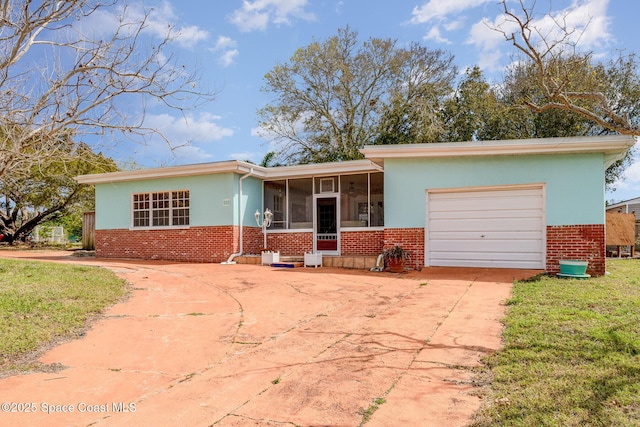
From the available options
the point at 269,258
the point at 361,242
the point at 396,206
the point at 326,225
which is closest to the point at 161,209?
the point at 269,258

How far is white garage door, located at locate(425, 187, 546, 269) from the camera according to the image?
32.3ft

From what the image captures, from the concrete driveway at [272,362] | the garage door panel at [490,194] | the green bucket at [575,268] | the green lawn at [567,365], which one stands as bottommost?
the concrete driveway at [272,362]

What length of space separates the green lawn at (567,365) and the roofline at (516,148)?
13.9 ft

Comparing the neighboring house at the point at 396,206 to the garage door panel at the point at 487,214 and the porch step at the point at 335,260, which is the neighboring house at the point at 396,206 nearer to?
the garage door panel at the point at 487,214

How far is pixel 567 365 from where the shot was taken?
352cm

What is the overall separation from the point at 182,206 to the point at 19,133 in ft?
24.5

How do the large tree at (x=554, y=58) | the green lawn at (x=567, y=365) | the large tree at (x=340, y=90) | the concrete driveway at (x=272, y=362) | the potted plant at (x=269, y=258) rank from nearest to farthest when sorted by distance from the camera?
1. the green lawn at (x=567, y=365)
2. the concrete driveway at (x=272, y=362)
3. the large tree at (x=554, y=58)
4. the potted plant at (x=269, y=258)
5. the large tree at (x=340, y=90)

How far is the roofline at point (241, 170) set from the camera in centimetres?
1295

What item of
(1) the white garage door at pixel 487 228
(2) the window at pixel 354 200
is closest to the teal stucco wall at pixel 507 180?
(1) the white garage door at pixel 487 228

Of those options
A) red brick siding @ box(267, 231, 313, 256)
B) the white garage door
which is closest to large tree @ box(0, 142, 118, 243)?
red brick siding @ box(267, 231, 313, 256)

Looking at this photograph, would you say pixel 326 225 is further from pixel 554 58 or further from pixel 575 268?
pixel 554 58

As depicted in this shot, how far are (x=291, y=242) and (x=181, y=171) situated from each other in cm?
427

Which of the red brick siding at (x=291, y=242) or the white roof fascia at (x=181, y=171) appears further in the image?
the red brick siding at (x=291, y=242)

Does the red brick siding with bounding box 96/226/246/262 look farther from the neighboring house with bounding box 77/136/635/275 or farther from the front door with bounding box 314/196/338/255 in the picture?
the front door with bounding box 314/196/338/255
